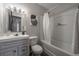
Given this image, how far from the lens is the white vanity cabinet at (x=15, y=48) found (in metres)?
1.18

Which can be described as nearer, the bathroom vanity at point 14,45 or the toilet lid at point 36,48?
the bathroom vanity at point 14,45

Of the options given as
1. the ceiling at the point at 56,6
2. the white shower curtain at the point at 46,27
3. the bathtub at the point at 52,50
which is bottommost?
the bathtub at the point at 52,50

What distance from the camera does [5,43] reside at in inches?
46.8

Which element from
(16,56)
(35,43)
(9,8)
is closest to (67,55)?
(35,43)

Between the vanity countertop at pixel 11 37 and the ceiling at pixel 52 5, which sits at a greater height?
the ceiling at pixel 52 5

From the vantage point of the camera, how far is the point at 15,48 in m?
1.29

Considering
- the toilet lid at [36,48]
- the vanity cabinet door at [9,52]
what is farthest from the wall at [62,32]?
the vanity cabinet door at [9,52]

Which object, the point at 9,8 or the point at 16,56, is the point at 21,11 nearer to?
the point at 9,8

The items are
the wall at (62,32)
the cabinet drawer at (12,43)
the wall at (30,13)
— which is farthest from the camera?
the wall at (62,32)

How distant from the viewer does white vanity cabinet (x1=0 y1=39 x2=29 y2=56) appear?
1181 millimetres

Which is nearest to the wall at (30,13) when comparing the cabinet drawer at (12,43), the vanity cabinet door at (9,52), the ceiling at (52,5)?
the ceiling at (52,5)

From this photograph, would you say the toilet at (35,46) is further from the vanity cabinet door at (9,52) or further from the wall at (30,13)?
the vanity cabinet door at (9,52)

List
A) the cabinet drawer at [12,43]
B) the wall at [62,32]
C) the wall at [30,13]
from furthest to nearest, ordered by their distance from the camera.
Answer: the wall at [62,32] < the wall at [30,13] < the cabinet drawer at [12,43]

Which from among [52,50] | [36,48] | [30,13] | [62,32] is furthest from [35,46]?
[62,32]
